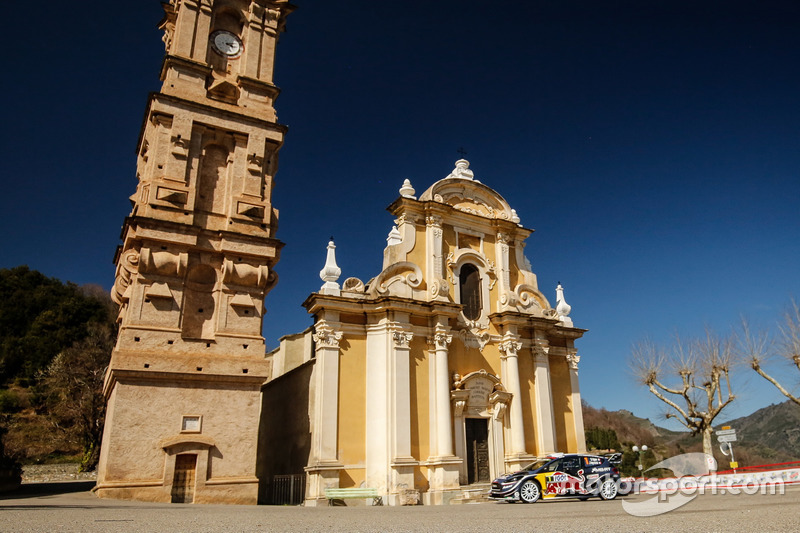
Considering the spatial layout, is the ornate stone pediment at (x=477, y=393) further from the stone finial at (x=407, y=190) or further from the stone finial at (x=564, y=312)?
the stone finial at (x=407, y=190)

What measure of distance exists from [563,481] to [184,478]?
35.7 feet

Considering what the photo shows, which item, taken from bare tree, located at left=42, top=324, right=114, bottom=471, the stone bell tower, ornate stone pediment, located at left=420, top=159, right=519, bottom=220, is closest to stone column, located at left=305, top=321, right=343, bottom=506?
the stone bell tower

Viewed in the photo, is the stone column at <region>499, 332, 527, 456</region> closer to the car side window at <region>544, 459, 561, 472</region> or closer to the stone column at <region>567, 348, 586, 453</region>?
the stone column at <region>567, 348, 586, 453</region>

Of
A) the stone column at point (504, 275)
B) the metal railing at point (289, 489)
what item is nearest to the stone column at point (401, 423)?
the metal railing at point (289, 489)

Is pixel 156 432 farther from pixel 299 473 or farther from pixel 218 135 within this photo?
pixel 218 135

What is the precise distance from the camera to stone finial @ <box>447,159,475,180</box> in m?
24.7

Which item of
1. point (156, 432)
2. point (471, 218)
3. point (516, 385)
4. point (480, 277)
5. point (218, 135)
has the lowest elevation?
point (156, 432)

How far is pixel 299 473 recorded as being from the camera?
62.4 feet

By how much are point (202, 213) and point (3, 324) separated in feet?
101

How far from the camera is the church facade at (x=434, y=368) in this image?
60.6 ft

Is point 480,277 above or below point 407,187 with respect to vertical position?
below

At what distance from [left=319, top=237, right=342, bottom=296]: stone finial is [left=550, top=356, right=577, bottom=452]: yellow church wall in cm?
1062

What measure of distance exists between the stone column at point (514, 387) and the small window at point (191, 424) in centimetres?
1167

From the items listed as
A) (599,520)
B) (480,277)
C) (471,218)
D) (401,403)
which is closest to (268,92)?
(471,218)
